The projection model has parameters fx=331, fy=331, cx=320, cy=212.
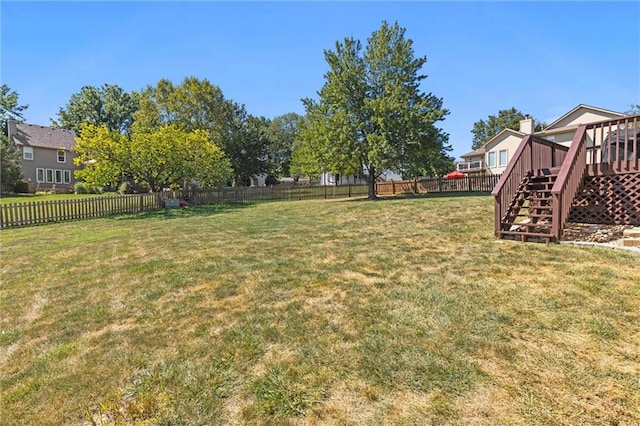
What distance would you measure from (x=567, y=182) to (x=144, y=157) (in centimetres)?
1725

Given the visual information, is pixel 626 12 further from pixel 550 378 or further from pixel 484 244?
pixel 550 378

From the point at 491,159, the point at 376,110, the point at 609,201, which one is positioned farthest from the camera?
the point at 491,159

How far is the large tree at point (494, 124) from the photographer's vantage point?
202ft

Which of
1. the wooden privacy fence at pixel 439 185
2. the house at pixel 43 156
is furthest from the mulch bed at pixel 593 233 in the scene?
the house at pixel 43 156

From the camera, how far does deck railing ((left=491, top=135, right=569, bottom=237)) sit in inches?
271

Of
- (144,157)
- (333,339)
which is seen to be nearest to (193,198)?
(144,157)

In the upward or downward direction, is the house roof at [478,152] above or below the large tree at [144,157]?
above

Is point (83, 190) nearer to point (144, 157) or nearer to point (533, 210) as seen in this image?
point (144, 157)

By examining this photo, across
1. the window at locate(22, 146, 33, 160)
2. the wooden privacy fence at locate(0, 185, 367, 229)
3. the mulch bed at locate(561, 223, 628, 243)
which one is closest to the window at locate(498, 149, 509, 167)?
the wooden privacy fence at locate(0, 185, 367, 229)

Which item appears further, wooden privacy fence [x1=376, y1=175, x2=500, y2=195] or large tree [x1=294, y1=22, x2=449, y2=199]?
wooden privacy fence [x1=376, y1=175, x2=500, y2=195]

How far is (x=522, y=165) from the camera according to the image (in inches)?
301

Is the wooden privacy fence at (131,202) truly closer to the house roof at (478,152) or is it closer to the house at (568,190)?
the house at (568,190)

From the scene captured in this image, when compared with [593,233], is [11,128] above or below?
above

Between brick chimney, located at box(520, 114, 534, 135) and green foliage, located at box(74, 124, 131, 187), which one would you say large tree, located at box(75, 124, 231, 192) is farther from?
brick chimney, located at box(520, 114, 534, 135)
